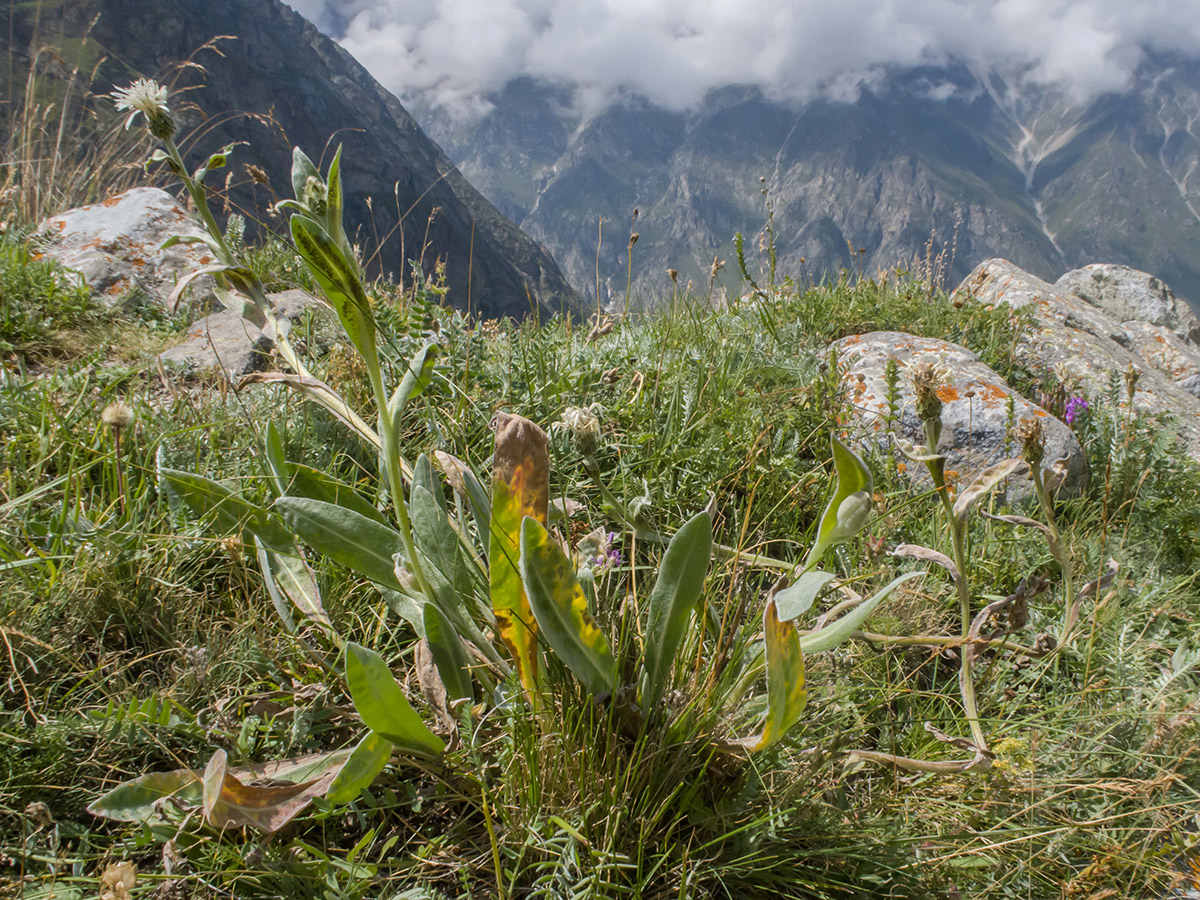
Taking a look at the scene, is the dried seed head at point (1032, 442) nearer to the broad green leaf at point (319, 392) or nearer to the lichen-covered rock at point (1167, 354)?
the broad green leaf at point (319, 392)

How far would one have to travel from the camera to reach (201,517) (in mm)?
1571

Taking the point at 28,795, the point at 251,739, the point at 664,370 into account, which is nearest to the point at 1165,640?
→ the point at 664,370

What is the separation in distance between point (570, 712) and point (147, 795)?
0.75 meters

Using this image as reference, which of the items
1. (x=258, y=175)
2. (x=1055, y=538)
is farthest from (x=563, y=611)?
(x=258, y=175)

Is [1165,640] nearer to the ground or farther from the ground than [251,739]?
nearer to the ground

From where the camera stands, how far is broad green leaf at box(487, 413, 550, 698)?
1.32 m

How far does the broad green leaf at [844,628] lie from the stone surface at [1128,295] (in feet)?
31.1

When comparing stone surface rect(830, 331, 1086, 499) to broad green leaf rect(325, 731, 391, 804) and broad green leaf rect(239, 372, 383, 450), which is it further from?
broad green leaf rect(325, 731, 391, 804)

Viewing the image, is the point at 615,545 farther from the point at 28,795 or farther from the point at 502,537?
the point at 28,795

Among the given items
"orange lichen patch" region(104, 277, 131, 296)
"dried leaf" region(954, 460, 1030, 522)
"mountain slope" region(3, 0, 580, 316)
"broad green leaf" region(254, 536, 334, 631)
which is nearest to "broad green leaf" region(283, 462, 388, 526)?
"broad green leaf" region(254, 536, 334, 631)

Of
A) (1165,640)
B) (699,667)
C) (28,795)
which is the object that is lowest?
(1165,640)

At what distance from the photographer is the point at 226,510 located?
1.64m

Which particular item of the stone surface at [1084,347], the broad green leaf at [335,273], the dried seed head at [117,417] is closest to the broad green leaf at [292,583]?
the dried seed head at [117,417]

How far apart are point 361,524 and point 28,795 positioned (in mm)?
771
